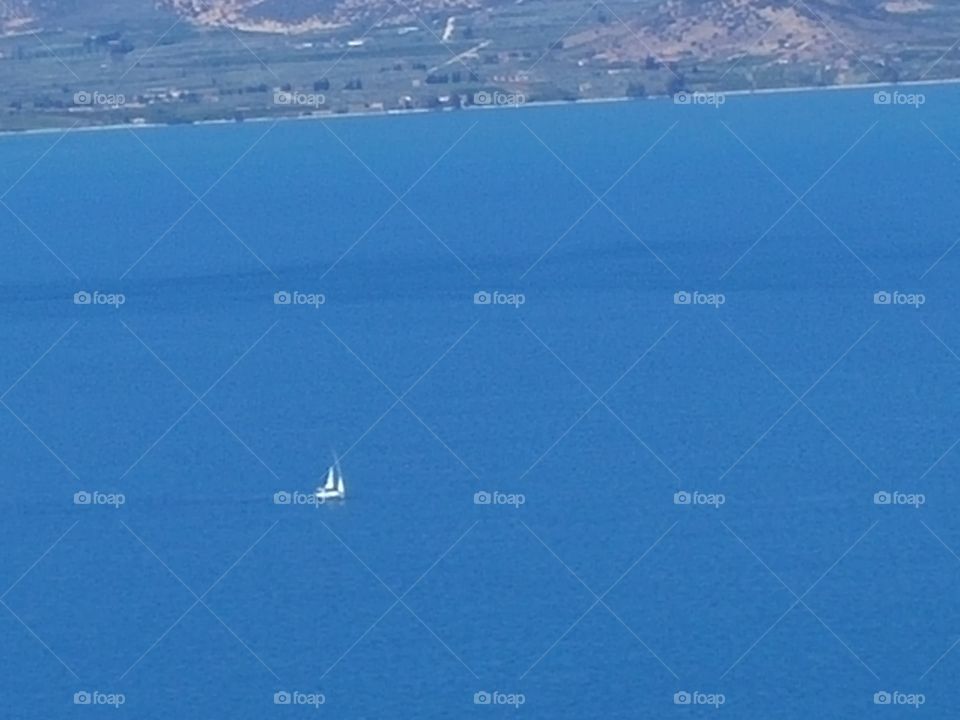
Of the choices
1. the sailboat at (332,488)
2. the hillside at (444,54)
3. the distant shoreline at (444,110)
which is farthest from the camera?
the hillside at (444,54)

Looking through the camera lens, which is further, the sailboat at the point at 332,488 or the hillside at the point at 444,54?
the hillside at the point at 444,54

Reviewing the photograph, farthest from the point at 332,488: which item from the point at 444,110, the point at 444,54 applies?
the point at 444,54

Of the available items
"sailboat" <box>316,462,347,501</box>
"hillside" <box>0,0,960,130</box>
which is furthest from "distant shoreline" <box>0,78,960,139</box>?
"sailboat" <box>316,462,347,501</box>

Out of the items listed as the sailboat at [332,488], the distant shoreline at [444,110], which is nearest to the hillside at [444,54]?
the distant shoreline at [444,110]

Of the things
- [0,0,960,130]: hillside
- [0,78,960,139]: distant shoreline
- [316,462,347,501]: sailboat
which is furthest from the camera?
[0,0,960,130]: hillside

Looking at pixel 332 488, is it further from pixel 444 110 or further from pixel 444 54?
pixel 444 54

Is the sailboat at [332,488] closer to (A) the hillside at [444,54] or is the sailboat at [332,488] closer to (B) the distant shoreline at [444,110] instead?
(A) the hillside at [444,54]

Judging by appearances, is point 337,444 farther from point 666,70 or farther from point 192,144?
point 666,70

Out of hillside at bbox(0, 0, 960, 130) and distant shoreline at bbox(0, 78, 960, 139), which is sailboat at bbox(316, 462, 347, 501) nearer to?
hillside at bbox(0, 0, 960, 130)

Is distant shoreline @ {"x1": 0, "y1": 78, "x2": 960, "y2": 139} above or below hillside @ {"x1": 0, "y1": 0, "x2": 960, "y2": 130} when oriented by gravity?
below
